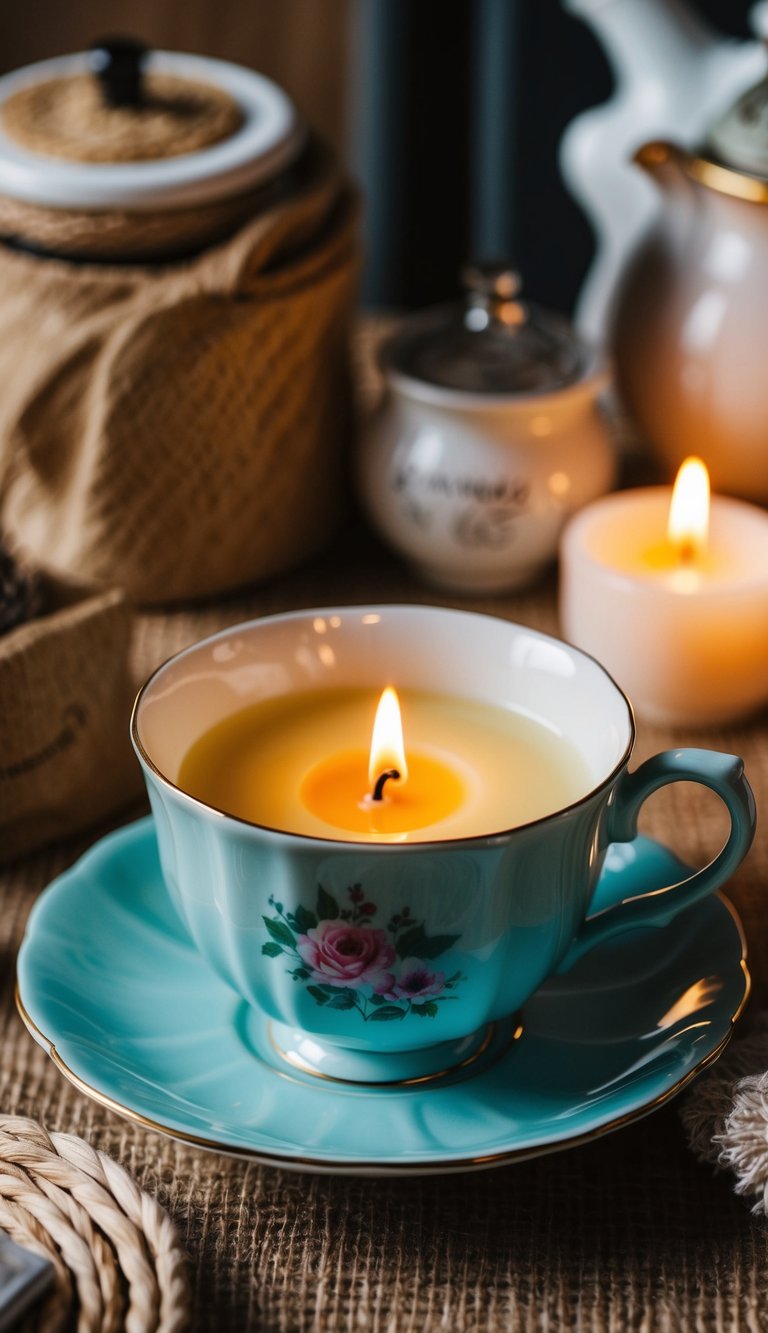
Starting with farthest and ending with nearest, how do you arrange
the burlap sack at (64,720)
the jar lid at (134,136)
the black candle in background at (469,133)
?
the black candle in background at (469,133), the jar lid at (134,136), the burlap sack at (64,720)

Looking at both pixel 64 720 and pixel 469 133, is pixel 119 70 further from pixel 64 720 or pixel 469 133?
pixel 469 133

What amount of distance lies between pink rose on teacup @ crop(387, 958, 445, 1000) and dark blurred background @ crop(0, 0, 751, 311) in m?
0.98

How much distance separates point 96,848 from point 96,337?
0.27 metres

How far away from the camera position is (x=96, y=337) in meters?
0.66

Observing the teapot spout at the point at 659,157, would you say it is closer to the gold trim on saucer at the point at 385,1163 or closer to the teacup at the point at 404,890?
the teacup at the point at 404,890

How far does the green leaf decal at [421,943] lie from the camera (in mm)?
379

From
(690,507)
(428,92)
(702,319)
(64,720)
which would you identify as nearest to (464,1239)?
(64,720)

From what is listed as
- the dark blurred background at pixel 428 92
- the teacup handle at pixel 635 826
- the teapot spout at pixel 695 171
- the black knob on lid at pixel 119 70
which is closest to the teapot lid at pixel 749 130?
the teapot spout at pixel 695 171

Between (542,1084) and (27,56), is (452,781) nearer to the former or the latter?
(542,1084)

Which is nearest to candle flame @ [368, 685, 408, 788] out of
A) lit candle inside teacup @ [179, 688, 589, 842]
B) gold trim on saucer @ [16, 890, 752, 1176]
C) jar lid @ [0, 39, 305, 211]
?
lit candle inside teacup @ [179, 688, 589, 842]

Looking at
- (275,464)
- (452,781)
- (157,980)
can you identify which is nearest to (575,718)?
(452,781)

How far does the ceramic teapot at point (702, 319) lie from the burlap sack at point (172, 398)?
16 centimetres

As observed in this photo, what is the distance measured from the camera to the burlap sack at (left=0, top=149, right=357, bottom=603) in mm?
660

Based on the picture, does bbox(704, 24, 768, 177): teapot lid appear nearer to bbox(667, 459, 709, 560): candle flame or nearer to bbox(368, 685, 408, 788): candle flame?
bbox(667, 459, 709, 560): candle flame
